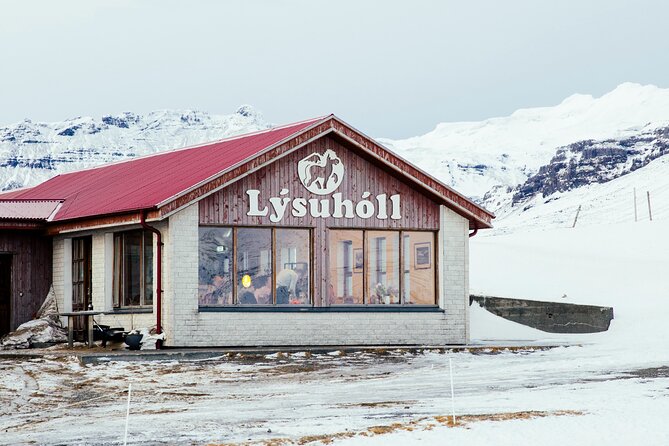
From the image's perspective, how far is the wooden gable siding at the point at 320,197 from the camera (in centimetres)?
2575

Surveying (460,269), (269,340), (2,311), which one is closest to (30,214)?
(2,311)

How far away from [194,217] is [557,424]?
12.5m

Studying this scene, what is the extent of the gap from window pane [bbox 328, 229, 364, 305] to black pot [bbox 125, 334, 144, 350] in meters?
4.13

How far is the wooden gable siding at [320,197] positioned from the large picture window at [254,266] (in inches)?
8.5

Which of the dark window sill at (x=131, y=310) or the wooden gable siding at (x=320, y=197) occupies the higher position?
the wooden gable siding at (x=320, y=197)

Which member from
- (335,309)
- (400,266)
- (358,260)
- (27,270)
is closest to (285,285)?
(335,309)

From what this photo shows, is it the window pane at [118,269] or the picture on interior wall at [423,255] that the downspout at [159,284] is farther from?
the picture on interior wall at [423,255]

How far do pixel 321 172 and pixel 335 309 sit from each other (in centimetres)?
282

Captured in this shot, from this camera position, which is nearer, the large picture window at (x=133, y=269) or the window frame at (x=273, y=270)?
the window frame at (x=273, y=270)

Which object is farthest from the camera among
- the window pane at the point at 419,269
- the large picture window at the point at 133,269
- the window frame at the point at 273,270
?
the window pane at the point at 419,269

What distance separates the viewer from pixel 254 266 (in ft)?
85.9

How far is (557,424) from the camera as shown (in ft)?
45.8

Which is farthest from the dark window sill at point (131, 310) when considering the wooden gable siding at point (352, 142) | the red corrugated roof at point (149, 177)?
the wooden gable siding at point (352, 142)

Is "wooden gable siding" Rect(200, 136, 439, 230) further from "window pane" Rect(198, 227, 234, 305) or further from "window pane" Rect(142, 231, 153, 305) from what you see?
"window pane" Rect(142, 231, 153, 305)
